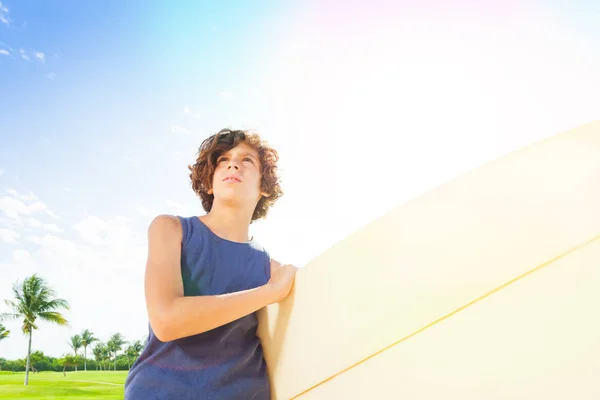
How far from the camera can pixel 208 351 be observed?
1405mm

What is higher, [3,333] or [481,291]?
[3,333]

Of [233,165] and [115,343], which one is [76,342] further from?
[233,165]

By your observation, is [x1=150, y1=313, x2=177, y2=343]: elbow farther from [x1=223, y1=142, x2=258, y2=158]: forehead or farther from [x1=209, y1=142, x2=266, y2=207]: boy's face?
[x1=223, y1=142, x2=258, y2=158]: forehead

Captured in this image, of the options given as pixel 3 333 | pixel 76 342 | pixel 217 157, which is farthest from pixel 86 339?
pixel 217 157

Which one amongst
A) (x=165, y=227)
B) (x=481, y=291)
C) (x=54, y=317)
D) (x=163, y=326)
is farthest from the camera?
(x=54, y=317)

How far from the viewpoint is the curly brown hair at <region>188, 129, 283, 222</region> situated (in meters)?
1.99

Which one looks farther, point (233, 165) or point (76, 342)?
point (76, 342)

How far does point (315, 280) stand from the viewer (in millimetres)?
1316

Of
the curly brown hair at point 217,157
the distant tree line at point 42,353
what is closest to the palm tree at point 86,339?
the distant tree line at point 42,353

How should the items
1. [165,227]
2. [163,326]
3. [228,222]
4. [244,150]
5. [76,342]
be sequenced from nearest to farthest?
[163,326] < [165,227] < [228,222] < [244,150] < [76,342]

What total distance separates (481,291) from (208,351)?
0.81m

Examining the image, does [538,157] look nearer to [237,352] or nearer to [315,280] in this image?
[315,280]

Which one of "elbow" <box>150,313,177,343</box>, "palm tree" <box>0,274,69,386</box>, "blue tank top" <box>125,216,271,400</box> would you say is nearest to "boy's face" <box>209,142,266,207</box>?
"blue tank top" <box>125,216,271,400</box>

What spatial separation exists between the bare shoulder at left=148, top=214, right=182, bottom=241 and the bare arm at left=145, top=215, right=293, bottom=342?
0.06 feet
